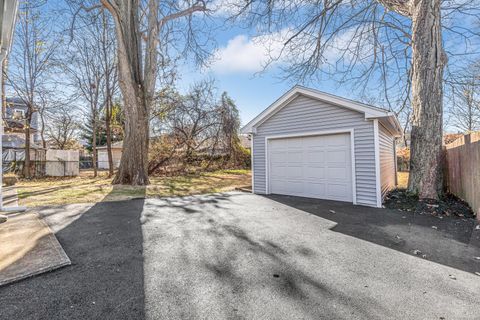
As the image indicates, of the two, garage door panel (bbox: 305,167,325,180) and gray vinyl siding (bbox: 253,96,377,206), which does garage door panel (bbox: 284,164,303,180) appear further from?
gray vinyl siding (bbox: 253,96,377,206)

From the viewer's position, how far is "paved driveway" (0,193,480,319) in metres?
1.93

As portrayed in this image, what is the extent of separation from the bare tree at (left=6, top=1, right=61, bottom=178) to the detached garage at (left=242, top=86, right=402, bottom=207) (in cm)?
1217

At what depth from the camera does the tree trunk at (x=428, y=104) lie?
20.1 ft

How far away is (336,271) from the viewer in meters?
2.59

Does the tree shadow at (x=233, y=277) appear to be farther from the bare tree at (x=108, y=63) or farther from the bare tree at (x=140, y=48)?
the bare tree at (x=108, y=63)

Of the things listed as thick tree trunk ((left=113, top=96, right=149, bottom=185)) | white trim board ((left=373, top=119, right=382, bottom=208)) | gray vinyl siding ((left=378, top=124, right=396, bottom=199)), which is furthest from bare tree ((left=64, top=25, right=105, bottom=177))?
gray vinyl siding ((left=378, top=124, right=396, bottom=199))

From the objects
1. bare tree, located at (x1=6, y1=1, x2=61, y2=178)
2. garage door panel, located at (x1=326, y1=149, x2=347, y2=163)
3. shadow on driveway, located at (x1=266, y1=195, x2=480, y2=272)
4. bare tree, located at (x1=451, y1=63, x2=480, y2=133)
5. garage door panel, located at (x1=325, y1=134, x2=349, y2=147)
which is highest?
bare tree, located at (x1=6, y1=1, x2=61, y2=178)

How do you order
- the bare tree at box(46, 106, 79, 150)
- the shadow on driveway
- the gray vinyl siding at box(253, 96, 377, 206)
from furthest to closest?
the bare tree at box(46, 106, 79, 150)
the gray vinyl siding at box(253, 96, 377, 206)
the shadow on driveway

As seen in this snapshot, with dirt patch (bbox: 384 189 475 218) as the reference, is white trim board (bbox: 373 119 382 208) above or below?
above

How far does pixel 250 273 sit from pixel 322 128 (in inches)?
212

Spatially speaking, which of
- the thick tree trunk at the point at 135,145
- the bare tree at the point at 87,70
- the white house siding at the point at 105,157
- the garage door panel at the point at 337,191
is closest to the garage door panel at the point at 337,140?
the garage door panel at the point at 337,191

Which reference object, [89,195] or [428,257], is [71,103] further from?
[428,257]

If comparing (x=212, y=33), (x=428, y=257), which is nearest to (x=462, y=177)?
(x=428, y=257)

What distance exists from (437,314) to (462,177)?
5463 mm
